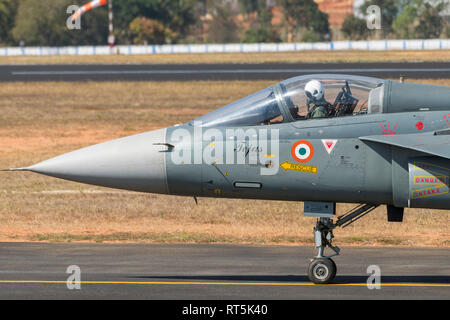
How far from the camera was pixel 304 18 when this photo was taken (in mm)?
138125

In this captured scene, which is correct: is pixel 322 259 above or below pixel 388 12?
below

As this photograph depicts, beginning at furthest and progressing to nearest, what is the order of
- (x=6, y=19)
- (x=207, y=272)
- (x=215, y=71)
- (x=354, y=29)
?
(x=6, y=19) < (x=354, y=29) < (x=215, y=71) < (x=207, y=272)

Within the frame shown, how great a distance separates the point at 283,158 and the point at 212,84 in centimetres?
4246

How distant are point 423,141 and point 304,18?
425ft

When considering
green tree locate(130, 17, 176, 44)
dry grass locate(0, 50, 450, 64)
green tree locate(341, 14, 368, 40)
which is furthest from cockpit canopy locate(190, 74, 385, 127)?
green tree locate(130, 17, 176, 44)

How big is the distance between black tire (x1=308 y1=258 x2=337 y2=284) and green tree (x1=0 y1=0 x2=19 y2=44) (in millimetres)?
143907

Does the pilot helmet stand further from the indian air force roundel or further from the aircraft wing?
the aircraft wing

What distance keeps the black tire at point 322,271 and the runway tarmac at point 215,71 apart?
42.1 meters

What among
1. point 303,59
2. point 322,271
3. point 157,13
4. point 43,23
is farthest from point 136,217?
point 157,13

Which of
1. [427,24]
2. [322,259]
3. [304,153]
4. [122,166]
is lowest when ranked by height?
[322,259]

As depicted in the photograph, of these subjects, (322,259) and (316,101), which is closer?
(316,101)

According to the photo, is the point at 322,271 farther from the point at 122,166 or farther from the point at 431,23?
the point at 431,23

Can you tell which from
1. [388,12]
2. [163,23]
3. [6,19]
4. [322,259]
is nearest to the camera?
[322,259]
